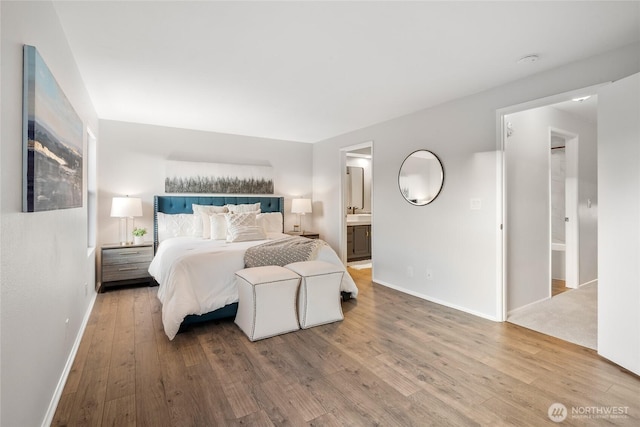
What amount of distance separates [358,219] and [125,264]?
4.28 meters

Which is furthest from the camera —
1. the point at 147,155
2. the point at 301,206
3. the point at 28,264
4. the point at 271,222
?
the point at 301,206

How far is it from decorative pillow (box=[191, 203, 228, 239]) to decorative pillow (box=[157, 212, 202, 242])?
3.4 inches

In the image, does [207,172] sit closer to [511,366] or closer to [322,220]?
[322,220]

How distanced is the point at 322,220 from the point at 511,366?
4.06 m

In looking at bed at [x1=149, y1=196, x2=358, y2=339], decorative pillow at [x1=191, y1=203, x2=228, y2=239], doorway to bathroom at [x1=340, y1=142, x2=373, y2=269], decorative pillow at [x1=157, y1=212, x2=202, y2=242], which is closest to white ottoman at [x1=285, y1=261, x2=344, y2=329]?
bed at [x1=149, y1=196, x2=358, y2=339]

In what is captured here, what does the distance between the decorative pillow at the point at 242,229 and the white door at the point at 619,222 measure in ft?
11.4

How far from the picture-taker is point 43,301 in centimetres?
165

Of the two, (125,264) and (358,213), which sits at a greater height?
(358,213)

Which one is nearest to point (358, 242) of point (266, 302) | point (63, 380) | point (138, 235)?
point (266, 302)

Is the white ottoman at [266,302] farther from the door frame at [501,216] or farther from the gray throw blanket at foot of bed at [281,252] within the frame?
the door frame at [501,216]

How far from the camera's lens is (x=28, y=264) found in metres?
1.43

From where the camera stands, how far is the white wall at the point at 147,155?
4.46 meters

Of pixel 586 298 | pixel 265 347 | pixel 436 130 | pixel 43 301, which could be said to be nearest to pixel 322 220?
pixel 436 130

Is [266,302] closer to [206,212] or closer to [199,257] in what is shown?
[199,257]
